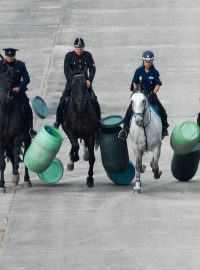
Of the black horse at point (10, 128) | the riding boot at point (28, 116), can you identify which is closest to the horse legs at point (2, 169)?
the black horse at point (10, 128)

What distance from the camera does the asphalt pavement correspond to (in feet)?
72.3

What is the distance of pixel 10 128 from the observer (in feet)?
87.0

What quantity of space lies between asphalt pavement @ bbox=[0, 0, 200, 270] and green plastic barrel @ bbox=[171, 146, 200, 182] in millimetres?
193

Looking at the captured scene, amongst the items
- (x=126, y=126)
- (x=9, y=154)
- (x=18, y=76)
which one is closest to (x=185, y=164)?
(x=126, y=126)

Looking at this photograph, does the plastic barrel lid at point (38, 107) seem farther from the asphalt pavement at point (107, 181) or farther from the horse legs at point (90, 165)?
the asphalt pavement at point (107, 181)

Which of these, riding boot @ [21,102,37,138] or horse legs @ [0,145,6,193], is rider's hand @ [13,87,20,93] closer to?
riding boot @ [21,102,37,138]

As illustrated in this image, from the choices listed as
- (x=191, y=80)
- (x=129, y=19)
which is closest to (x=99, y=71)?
(x=191, y=80)

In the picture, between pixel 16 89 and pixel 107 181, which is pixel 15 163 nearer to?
pixel 16 89

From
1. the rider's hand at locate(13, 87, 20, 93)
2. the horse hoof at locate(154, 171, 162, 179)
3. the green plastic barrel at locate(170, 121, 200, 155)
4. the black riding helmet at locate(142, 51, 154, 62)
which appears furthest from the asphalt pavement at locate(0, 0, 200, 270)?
the black riding helmet at locate(142, 51, 154, 62)

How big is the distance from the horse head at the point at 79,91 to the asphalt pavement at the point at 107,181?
178cm

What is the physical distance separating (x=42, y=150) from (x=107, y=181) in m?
2.29

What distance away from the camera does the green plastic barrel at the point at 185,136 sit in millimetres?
26609

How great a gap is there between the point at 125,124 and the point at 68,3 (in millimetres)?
21576

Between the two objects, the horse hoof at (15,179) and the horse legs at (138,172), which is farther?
the horse hoof at (15,179)
